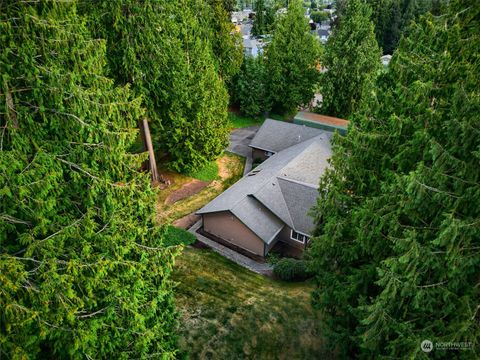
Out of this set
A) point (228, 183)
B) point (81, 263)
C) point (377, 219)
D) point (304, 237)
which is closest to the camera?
point (81, 263)

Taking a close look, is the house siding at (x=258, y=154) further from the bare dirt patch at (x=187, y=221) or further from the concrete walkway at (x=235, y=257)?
the concrete walkway at (x=235, y=257)

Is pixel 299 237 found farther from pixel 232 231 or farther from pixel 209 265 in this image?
pixel 209 265

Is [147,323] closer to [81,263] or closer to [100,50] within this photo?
[81,263]

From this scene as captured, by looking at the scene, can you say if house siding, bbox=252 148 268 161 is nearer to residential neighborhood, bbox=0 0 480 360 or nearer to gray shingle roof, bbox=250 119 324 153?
gray shingle roof, bbox=250 119 324 153

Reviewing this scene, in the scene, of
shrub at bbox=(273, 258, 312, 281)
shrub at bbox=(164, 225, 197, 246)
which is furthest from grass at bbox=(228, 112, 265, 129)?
shrub at bbox=(273, 258, 312, 281)

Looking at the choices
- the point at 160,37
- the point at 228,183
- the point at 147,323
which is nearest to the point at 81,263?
the point at 147,323

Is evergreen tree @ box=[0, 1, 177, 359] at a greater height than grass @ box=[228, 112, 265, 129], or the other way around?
evergreen tree @ box=[0, 1, 177, 359]

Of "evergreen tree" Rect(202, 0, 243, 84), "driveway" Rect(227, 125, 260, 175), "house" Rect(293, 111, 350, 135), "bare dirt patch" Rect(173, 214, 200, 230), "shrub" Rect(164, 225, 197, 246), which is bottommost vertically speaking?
"bare dirt patch" Rect(173, 214, 200, 230)
